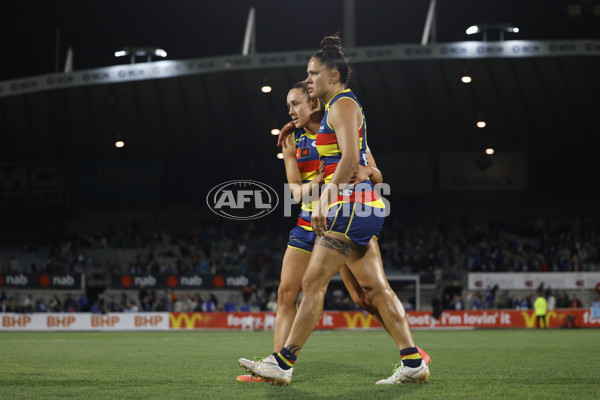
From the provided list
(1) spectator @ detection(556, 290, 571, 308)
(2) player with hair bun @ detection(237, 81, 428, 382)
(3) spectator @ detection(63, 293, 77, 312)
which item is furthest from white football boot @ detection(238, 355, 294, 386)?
(1) spectator @ detection(556, 290, 571, 308)

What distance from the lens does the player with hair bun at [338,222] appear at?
549cm

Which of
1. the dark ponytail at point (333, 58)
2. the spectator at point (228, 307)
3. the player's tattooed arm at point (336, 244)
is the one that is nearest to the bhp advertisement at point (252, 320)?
the spectator at point (228, 307)

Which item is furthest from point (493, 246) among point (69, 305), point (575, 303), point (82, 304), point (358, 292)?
point (358, 292)

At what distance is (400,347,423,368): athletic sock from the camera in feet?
19.1

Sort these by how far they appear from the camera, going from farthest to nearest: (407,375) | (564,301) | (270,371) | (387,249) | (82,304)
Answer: (387,249) → (82,304) → (564,301) → (407,375) → (270,371)

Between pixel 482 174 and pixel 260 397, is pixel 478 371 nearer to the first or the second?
pixel 260 397

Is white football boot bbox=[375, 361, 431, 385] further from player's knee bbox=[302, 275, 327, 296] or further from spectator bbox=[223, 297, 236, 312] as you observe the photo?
spectator bbox=[223, 297, 236, 312]

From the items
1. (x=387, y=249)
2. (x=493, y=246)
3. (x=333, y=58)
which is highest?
(x=333, y=58)

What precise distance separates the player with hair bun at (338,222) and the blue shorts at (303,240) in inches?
17.0

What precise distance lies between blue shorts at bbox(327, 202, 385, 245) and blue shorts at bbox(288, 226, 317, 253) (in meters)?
0.60

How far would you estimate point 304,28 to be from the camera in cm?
3538

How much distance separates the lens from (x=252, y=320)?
27234 millimetres

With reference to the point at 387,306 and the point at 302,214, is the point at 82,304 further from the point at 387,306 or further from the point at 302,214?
the point at 387,306

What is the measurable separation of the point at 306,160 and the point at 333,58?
0.95m
